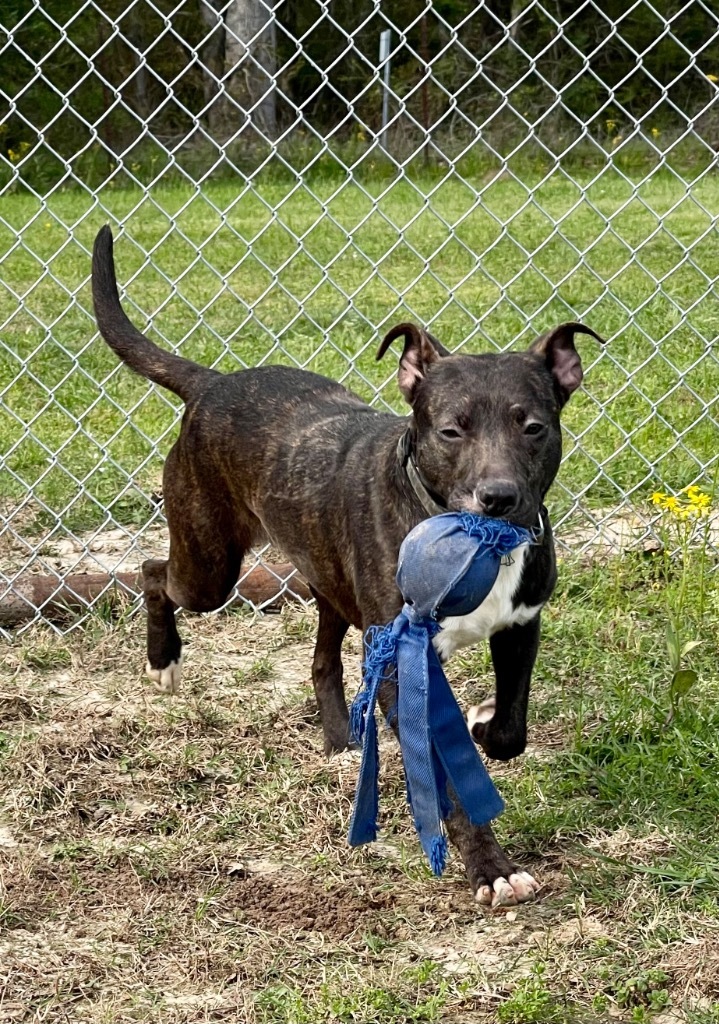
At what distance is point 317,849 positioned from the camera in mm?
3301

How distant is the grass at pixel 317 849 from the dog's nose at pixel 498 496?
0.82m

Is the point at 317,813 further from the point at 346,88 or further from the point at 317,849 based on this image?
the point at 346,88

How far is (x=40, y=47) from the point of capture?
60.4 feet

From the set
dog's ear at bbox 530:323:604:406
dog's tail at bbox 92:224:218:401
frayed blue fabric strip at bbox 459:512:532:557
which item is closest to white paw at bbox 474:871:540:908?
frayed blue fabric strip at bbox 459:512:532:557

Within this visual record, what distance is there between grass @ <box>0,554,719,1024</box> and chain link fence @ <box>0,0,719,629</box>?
1.86ft

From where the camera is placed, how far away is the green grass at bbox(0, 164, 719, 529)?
502 cm

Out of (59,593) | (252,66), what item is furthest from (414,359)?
(252,66)

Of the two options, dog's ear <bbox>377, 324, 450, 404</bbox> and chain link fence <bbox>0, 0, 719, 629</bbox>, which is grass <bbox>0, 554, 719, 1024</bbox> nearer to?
chain link fence <bbox>0, 0, 719, 629</bbox>

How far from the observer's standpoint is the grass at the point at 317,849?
2.76 metres

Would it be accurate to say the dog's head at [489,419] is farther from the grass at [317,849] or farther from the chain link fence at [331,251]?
the chain link fence at [331,251]

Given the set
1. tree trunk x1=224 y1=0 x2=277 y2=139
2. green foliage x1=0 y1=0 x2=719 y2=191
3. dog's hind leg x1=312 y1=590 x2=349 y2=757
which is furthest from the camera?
green foliage x1=0 y1=0 x2=719 y2=191

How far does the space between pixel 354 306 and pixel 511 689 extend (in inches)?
117

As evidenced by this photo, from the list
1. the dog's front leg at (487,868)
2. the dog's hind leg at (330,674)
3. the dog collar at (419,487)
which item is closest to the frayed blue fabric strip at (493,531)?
the dog collar at (419,487)

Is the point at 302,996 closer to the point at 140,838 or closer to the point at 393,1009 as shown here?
the point at 393,1009
